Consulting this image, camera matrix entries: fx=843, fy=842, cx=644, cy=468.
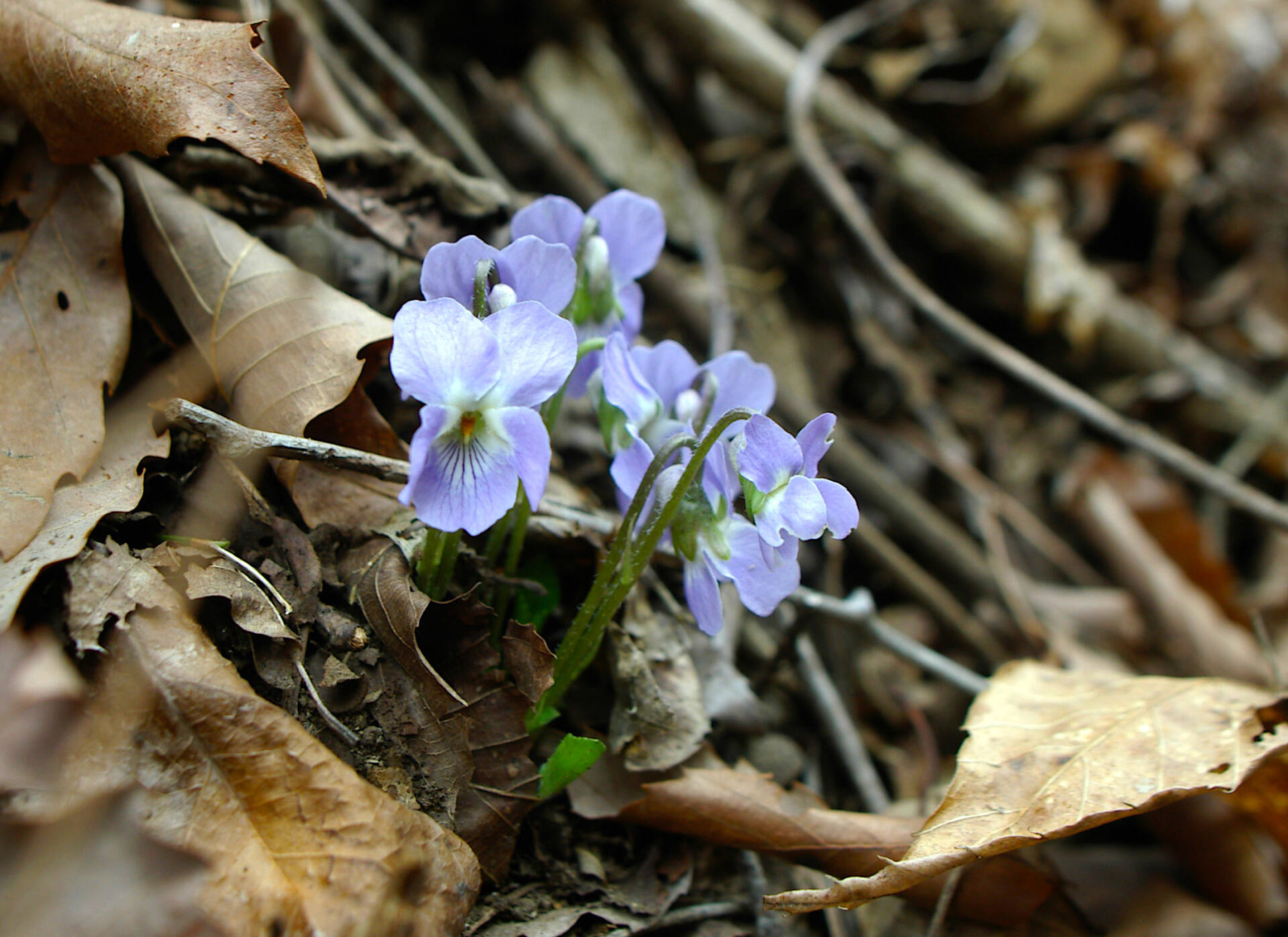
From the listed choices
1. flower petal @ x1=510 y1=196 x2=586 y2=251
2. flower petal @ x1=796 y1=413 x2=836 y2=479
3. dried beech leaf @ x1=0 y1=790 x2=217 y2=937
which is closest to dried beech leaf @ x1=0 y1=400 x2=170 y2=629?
dried beech leaf @ x1=0 y1=790 x2=217 y2=937

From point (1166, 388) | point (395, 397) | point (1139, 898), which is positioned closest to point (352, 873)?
point (395, 397)

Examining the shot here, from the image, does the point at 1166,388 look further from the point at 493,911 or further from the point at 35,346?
the point at 35,346

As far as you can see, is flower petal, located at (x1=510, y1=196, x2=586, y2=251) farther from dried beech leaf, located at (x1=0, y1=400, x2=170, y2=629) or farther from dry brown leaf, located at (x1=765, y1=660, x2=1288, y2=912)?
dry brown leaf, located at (x1=765, y1=660, x2=1288, y2=912)

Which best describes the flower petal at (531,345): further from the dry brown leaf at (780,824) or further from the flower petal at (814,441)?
the dry brown leaf at (780,824)

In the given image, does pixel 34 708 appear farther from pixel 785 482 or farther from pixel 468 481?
pixel 785 482

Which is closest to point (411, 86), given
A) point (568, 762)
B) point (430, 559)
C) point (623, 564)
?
point (430, 559)
